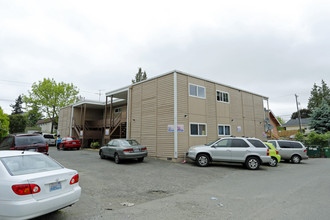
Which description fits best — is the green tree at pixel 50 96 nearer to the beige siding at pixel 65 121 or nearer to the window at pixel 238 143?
the beige siding at pixel 65 121

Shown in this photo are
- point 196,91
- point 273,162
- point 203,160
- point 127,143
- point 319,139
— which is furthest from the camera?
point 319,139

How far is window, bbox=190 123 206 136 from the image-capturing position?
1422 centimetres

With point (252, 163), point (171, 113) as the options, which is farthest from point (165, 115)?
point (252, 163)

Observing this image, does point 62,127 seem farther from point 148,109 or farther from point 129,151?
point 129,151

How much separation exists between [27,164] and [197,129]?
11823 mm

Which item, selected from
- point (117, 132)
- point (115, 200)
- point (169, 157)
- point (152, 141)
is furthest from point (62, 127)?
point (115, 200)

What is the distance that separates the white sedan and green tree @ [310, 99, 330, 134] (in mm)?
31255

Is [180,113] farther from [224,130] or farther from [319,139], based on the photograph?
[319,139]

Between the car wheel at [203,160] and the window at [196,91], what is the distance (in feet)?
17.0

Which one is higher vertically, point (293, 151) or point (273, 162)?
point (293, 151)

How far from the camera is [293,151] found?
1408 centimetres

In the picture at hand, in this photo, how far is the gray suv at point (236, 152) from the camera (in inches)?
418

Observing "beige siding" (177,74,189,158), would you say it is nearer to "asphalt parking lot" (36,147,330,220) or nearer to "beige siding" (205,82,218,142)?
"beige siding" (205,82,218,142)

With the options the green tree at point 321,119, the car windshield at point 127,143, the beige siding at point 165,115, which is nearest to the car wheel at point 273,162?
the beige siding at point 165,115
